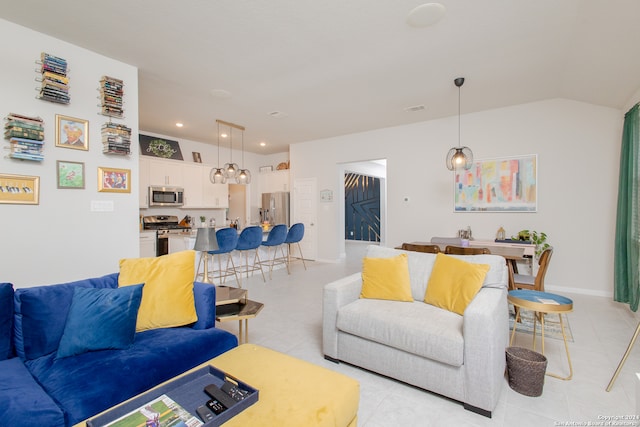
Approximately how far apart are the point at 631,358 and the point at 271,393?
313 cm

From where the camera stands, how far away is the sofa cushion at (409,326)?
6.15 ft

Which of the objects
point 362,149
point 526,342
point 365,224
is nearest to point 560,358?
point 526,342

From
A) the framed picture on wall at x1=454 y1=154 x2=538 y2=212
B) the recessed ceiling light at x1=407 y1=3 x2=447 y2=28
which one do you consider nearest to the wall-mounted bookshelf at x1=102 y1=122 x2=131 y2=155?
the recessed ceiling light at x1=407 y1=3 x2=447 y2=28

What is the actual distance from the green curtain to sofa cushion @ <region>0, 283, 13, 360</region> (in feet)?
18.3

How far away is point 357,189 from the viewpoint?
36.7ft

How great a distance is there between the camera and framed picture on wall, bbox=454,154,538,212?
15.3ft

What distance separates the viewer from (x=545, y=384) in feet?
7.04

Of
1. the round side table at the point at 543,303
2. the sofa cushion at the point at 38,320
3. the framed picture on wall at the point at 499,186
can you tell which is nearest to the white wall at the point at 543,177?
the framed picture on wall at the point at 499,186

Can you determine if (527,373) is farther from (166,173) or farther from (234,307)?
(166,173)

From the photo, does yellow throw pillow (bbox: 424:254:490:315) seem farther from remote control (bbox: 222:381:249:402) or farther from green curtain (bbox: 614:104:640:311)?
green curtain (bbox: 614:104:640:311)

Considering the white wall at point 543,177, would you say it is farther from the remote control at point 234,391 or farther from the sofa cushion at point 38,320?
the sofa cushion at point 38,320

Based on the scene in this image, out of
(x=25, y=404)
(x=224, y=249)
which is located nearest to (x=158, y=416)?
(x=25, y=404)

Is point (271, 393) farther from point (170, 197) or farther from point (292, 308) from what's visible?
point (170, 197)

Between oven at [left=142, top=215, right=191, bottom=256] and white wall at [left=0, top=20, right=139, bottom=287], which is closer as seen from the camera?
white wall at [left=0, top=20, right=139, bottom=287]
